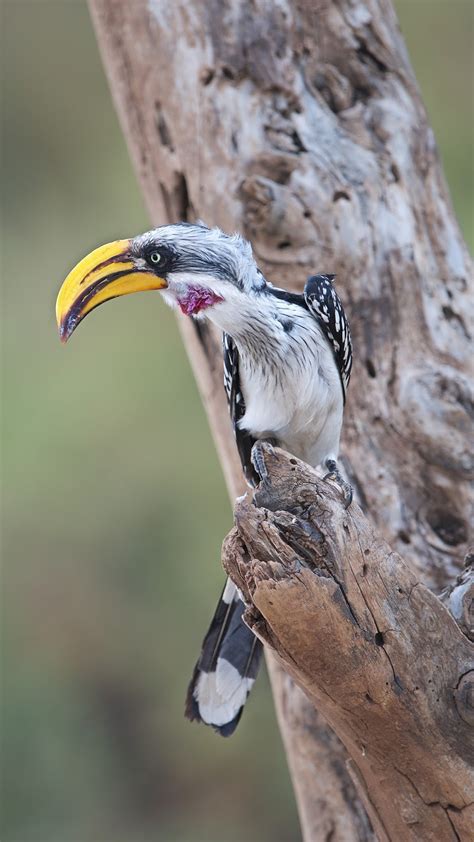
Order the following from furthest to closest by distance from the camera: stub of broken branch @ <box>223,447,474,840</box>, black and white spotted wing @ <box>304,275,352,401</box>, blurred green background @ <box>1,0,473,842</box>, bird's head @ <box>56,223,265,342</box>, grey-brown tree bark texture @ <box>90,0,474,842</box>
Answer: blurred green background @ <box>1,0,473,842</box>, grey-brown tree bark texture @ <box>90,0,474,842</box>, black and white spotted wing @ <box>304,275,352,401</box>, bird's head @ <box>56,223,265,342</box>, stub of broken branch @ <box>223,447,474,840</box>

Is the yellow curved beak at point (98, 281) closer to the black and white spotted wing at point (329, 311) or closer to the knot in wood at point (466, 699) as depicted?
the black and white spotted wing at point (329, 311)

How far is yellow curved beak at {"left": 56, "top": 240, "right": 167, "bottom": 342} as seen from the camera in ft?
7.17

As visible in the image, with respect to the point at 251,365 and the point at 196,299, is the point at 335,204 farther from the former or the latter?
the point at 196,299

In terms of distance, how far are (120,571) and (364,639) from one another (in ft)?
15.0

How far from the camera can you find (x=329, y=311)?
2537mm

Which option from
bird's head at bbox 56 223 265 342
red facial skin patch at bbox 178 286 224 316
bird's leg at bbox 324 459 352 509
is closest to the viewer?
bird's leg at bbox 324 459 352 509

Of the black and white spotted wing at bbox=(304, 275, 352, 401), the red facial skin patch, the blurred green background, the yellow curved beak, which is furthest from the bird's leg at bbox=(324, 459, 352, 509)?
the blurred green background

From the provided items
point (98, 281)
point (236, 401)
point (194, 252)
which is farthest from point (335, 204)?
point (98, 281)

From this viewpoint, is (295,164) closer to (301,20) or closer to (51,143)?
(301,20)

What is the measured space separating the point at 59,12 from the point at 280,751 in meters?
5.39

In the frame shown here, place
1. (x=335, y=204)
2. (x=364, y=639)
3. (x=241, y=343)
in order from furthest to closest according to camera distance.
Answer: (x=335, y=204) < (x=241, y=343) < (x=364, y=639)

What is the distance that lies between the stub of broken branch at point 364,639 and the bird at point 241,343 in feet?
0.51

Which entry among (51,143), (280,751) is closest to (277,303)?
(280,751)

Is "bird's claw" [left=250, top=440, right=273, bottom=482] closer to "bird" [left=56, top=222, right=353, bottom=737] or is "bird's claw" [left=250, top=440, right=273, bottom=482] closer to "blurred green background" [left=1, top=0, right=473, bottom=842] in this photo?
"bird" [left=56, top=222, right=353, bottom=737]
